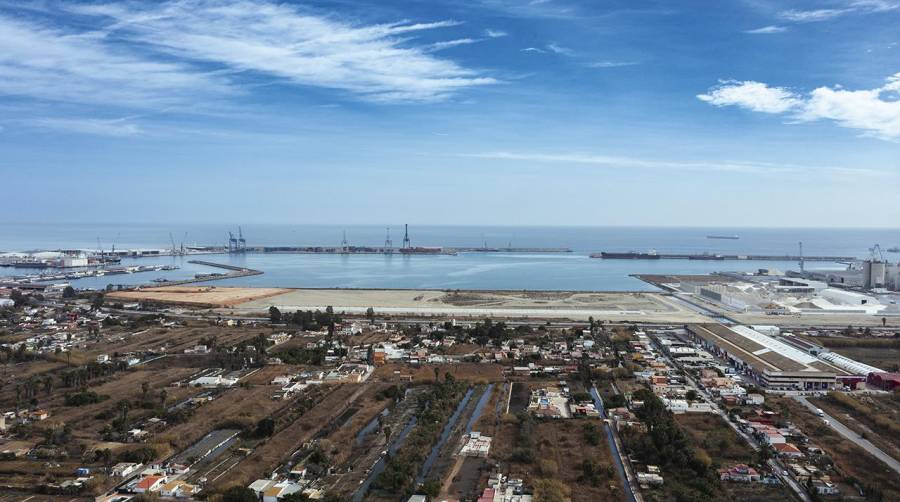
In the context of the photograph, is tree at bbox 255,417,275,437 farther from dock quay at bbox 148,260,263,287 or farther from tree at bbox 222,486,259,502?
dock quay at bbox 148,260,263,287

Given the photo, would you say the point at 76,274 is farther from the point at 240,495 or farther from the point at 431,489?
the point at 431,489

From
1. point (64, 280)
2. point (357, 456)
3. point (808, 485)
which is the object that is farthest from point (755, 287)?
point (64, 280)

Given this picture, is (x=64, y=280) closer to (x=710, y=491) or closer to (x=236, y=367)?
(x=236, y=367)

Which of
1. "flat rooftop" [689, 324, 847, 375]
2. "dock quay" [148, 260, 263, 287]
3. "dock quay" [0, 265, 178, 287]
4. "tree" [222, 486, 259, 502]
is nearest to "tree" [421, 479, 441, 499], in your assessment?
"tree" [222, 486, 259, 502]

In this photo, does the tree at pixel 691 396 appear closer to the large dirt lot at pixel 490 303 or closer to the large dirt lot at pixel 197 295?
the large dirt lot at pixel 490 303

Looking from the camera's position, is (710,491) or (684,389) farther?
(684,389)
